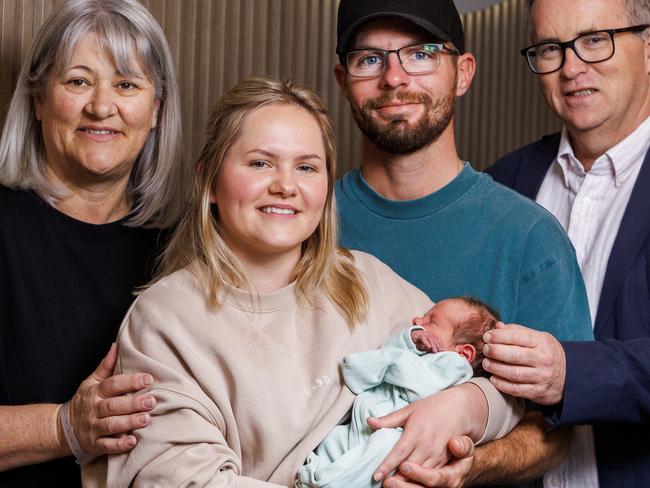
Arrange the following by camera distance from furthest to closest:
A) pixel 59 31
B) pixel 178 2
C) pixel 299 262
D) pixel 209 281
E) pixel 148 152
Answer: pixel 178 2 → pixel 148 152 → pixel 59 31 → pixel 299 262 → pixel 209 281

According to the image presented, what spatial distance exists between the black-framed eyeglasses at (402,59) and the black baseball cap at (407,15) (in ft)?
0.11

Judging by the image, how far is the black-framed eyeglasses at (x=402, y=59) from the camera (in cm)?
226

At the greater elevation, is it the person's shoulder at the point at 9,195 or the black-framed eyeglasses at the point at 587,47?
the black-framed eyeglasses at the point at 587,47

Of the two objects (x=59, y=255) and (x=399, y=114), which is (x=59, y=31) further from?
(x=399, y=114)

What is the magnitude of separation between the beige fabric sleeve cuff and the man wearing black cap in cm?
8

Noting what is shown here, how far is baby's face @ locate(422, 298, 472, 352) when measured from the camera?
1911mm

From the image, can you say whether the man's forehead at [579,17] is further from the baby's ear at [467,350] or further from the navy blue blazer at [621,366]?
the baby's ear at [467,350]

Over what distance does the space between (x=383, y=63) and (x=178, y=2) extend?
4.97 feet

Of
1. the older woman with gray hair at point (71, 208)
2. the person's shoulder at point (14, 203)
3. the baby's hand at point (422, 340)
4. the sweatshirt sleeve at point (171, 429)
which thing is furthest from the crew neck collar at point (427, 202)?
the person's shoulder at point (14, 203)

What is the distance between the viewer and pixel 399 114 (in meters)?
2.25

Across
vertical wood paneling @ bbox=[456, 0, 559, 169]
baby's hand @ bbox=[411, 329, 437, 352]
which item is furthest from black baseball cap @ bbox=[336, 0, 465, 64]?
vertical wood paneling @ bbox=[456, 0, 559, 169]

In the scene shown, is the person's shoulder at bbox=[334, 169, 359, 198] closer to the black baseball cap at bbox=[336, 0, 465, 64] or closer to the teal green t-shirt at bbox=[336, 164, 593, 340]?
the teal green t-shirt at bbox=[336, 164, 593, 340]

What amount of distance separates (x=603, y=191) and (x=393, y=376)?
1.03 meters

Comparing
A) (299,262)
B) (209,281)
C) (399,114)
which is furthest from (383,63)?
(209,281)
